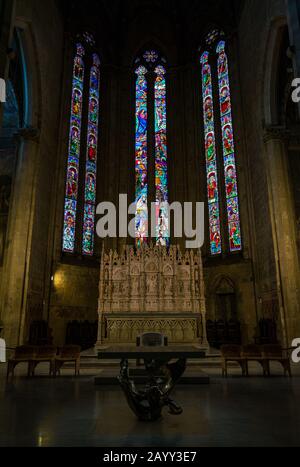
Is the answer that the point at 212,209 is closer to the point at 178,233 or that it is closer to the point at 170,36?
the point at 178,233

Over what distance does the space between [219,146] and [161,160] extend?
400cm

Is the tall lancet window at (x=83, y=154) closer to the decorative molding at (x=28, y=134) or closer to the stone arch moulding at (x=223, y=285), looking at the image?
the decorative molding at (x=28, y=134)

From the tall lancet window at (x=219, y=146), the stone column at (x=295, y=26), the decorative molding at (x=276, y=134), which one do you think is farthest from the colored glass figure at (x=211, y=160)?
the stone column at (x=295, y=26)

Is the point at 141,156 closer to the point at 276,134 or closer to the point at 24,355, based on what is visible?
the point at 276,134

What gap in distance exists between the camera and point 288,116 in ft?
57.8

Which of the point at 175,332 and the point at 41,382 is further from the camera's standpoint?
the point at 175,332

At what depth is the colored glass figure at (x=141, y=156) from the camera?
21922mm

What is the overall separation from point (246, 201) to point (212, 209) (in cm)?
247

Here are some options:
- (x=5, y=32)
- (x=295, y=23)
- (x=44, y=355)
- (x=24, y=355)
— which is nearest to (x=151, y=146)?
(x=295, y=23)

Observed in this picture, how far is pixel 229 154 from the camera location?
21.3 metres

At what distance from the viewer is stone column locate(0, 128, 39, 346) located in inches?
579

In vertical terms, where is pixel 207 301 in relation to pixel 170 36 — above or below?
below
